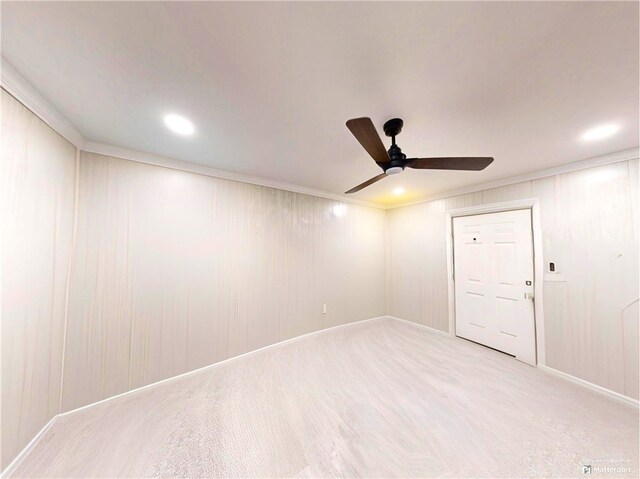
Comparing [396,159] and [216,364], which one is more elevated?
[396,159]

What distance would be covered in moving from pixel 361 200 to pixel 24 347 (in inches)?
153

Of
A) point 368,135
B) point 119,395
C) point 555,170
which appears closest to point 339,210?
point 368,135

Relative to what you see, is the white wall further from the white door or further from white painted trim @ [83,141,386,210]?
the white door

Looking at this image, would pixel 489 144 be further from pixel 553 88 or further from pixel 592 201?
pixel 592 201

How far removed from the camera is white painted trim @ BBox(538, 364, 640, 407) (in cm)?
186

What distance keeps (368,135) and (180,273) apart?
2.25 m

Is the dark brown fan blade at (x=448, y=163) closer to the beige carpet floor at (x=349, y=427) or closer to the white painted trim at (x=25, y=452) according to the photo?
the beige carpet floor at (x=349, y=427)

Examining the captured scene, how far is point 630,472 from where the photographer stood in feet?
4.21

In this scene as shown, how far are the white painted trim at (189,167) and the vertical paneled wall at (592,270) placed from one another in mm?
2735

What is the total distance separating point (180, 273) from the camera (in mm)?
2217

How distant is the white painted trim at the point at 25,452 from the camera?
1.22 m

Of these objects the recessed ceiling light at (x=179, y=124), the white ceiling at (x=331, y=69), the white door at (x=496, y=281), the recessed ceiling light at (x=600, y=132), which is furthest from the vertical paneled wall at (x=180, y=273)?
the recessed ceiling light at (x=600, y=132)

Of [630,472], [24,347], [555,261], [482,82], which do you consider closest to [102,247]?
[24,347]

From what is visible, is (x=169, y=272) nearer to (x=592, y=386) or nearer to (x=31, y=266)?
(x=31, y=266)
